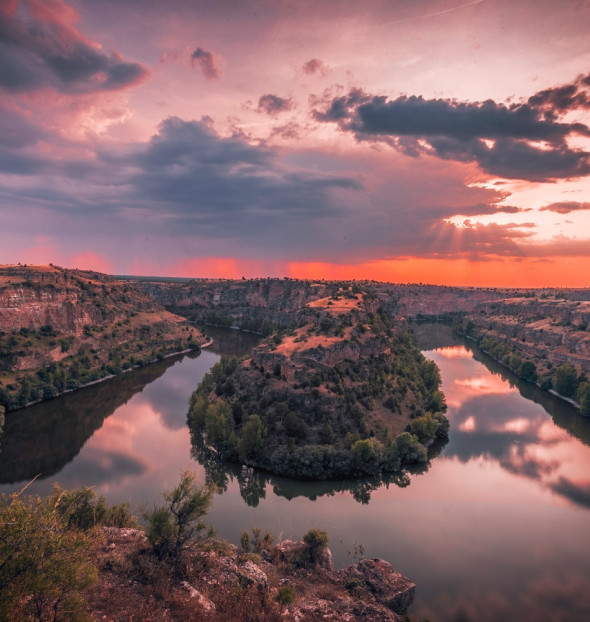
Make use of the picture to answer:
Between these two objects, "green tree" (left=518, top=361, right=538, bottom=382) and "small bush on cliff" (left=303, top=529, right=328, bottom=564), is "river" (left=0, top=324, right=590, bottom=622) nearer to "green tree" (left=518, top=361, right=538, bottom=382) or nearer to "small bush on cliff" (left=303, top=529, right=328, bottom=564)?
"small bush on cliff" (left=303, top=529, right=328, bottom=564)

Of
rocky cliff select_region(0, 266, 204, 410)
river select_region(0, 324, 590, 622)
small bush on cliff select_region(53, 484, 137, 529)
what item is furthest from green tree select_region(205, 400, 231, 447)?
rocky cliff select_region(0, 266, 204, 410)

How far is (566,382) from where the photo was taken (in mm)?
87625

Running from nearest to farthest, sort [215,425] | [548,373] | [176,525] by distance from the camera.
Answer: [176,525], [215,425], [548,373]

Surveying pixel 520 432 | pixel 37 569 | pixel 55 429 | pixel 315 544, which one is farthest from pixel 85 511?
pixel 520 432

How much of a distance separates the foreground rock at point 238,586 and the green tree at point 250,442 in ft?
61.2

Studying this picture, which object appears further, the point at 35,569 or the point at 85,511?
the point at 85,511

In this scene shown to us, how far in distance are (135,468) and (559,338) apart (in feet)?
418

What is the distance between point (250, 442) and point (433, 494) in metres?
25.2

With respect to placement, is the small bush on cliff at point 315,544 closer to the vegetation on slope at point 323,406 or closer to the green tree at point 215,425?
the vegetation on slope at point 323,406

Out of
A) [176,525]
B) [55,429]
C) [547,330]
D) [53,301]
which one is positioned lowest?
[55,429]

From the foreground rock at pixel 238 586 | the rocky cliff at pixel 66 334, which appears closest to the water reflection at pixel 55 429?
the rocky cliff at pixel 66 334

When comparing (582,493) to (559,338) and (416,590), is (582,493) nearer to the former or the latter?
(416,590)

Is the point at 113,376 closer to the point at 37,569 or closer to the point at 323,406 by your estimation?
the point at 323,406

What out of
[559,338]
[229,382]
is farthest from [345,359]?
[559,338]
